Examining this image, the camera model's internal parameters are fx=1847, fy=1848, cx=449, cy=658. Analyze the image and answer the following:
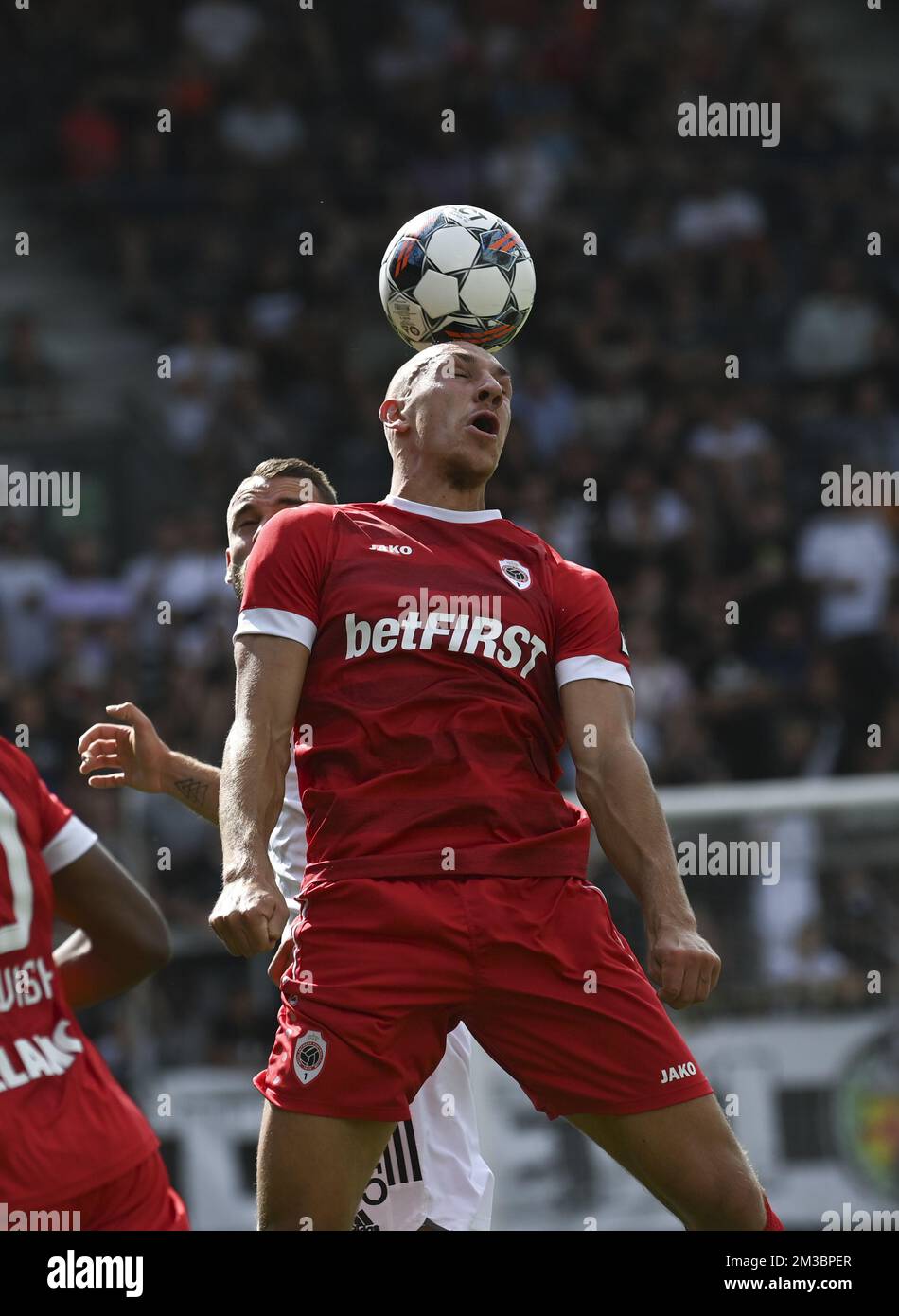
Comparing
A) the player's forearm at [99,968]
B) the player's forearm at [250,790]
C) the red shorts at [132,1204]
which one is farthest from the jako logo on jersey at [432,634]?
the red shorts at [132,1204]

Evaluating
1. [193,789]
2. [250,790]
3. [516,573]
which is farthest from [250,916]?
[193,789]

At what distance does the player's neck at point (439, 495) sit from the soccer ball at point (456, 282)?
0.97m

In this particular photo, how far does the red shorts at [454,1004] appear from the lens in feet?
13.0

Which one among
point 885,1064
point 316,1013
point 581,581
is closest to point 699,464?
point 885,1064

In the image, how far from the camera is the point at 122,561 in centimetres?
1270

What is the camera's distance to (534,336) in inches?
561

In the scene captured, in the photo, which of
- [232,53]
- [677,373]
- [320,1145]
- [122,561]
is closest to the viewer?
[320,1145]

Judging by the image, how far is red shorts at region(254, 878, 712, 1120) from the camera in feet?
13.0

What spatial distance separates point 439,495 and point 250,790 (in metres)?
0.95

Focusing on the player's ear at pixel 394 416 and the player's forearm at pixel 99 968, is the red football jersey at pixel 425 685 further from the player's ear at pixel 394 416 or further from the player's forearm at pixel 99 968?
the player's forearm at pixel 99 968

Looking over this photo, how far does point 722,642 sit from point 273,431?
12.4 ft

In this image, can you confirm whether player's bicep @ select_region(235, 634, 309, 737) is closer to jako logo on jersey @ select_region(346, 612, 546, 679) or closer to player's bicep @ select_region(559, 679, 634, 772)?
jako logo on jersey @ select_region(346, 612, 546, 679)
